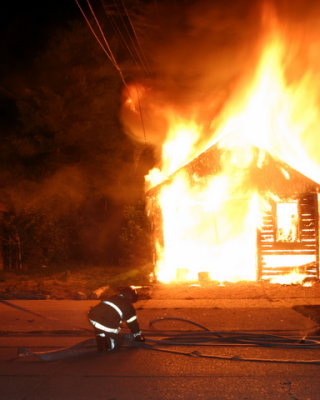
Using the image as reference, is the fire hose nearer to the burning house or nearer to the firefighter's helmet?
the firefighter's helmet

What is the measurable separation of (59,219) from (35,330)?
34.2 feet

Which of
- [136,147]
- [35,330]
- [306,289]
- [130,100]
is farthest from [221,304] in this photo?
[130,100]

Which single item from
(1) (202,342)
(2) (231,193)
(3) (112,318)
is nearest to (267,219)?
(2) (231,193)

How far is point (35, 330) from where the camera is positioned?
830cm

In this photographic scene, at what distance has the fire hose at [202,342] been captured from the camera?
258 inches

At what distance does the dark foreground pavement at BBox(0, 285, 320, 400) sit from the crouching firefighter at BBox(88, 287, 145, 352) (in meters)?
0.19

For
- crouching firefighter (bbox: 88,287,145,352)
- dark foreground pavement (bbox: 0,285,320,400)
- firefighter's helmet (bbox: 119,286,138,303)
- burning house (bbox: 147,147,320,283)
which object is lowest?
dark foreground pavement (bbox: 0,285,320,400)

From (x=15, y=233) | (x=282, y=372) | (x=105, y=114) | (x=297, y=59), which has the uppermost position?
(x=297, y=59)

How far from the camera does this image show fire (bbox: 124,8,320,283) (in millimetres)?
13023

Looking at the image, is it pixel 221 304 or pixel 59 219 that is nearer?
pixel 221 304

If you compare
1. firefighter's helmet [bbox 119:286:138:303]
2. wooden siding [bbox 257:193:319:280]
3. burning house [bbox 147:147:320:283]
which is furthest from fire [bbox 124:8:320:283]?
firefighter's helmet [bbox 119:286:138:303]

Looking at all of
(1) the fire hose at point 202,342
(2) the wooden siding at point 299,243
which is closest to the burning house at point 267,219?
(2) the wooden siding at point 299,243

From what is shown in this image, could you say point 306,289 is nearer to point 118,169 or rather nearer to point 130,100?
point 118,169

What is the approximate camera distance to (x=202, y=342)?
7.32 m
